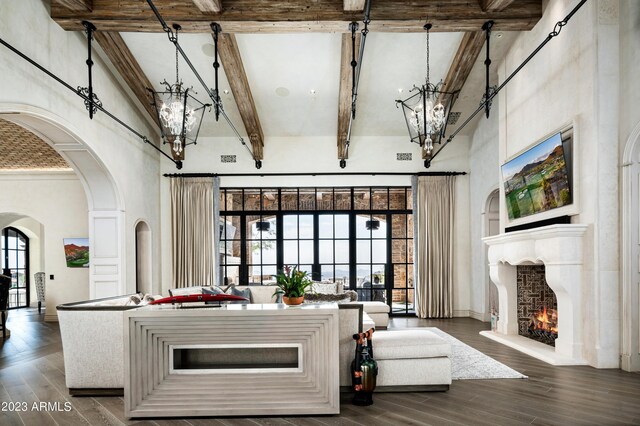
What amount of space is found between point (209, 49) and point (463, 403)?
6115 millimetres

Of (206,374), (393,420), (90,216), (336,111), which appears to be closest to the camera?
(393,420)

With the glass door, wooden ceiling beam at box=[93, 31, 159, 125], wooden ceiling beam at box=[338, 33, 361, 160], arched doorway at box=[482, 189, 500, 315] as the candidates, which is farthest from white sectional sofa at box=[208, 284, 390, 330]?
wooden ceiling beam at box=[93, 31, 159, 125]

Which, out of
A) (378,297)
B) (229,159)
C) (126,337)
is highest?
(229,159)

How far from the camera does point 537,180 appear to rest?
18.5ft

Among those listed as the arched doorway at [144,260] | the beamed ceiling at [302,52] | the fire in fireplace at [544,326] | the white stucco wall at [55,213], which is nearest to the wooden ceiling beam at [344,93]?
the beamed ceiling at [302,52]

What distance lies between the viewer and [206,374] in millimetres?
3562

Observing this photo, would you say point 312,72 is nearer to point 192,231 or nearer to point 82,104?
point 82,104

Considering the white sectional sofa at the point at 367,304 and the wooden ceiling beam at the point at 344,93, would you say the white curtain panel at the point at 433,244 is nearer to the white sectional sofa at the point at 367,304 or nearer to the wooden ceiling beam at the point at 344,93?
the wooden ceiling beam at the point at 344,93

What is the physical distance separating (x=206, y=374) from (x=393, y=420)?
157 cm

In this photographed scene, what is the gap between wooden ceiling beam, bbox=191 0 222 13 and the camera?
5.25 meters

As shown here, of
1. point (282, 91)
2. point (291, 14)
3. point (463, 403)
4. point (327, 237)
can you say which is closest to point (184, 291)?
point (327, 237)

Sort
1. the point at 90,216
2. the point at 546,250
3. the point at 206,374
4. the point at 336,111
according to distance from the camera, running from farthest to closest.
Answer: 1. the point at 336,111
2. the point at 90,216
3. the point at 546,250
4. the point at 206,374

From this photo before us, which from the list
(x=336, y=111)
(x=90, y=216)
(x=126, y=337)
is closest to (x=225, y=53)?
(x=336, y=111)

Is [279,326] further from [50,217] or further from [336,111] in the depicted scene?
[50,217]
